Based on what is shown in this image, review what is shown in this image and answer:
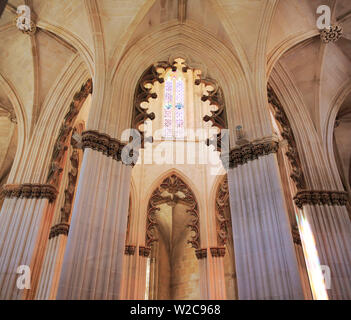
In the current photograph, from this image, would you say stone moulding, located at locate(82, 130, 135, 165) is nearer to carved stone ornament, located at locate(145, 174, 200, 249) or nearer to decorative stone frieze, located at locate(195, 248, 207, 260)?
carved stone ornament, located at locate(145, 174, 200, 249)

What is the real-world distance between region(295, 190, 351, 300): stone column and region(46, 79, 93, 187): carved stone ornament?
242 inches

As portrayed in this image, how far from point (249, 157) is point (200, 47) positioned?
3.45m

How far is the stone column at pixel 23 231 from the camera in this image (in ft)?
21.7

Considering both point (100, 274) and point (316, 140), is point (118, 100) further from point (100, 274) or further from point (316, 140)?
point (316, 140)

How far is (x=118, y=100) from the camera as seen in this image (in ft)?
22.9

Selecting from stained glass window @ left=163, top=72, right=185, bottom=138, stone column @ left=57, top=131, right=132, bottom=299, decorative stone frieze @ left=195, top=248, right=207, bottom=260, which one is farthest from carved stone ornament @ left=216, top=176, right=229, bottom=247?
stone column @ left=57, top=131, right=132, bottom=299

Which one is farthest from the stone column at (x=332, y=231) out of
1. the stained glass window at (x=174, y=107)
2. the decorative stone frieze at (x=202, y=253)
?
the stained glass window at (x=174, y=107)

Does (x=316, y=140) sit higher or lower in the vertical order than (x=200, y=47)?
lower

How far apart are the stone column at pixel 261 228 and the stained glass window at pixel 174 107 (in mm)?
7658

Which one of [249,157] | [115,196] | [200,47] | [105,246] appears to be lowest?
[105,246]

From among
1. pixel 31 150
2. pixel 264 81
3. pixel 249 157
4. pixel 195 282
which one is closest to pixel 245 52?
pixel 264 81

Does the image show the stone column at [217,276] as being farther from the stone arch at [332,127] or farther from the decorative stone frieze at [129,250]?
the stone arch at [332,127]

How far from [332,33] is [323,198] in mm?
4180

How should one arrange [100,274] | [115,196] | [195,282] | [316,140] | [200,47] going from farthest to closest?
[195,282]
[316,140]
[200,47]
[115,196]
[100,274]
